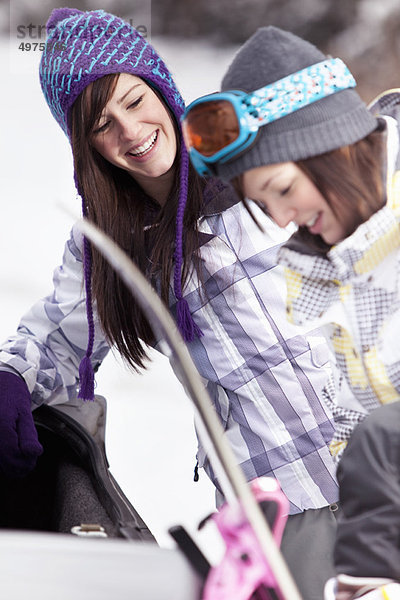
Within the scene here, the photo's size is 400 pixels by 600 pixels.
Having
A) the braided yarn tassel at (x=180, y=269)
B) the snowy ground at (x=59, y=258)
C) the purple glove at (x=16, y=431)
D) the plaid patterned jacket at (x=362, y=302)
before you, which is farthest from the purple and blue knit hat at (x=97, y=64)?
the snowy ground at (x=59, y=258)

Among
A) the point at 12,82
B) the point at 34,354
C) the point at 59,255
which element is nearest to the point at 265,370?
the point at 34,354

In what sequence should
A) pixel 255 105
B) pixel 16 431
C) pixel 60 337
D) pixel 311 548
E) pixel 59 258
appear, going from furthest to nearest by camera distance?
pixel 59 258, pixel 60 337, pixel 16 431, pixel 311 548, pixel 255 105

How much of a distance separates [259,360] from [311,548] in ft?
0.60

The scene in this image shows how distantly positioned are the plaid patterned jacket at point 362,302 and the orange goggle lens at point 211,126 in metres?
0.08

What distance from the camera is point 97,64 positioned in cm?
67

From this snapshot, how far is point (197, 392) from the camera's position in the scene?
35 centimetres

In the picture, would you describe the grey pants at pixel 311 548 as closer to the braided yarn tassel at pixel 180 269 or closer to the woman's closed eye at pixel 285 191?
the braided yarn tassel at pixel 180 269

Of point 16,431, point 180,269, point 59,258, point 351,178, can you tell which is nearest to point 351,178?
point 351,178

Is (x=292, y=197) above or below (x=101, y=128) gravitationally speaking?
below

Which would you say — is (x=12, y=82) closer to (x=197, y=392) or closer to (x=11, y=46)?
(x=11, y=46)

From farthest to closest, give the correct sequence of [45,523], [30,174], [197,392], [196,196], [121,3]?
1. [121,3]
2. [30,174]
3. [45,523]
4. [196,196]
5. [197,392]

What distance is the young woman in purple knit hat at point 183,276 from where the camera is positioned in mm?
689

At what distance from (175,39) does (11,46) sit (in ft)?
1.90

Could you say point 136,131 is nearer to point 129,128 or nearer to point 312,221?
point 129,128
